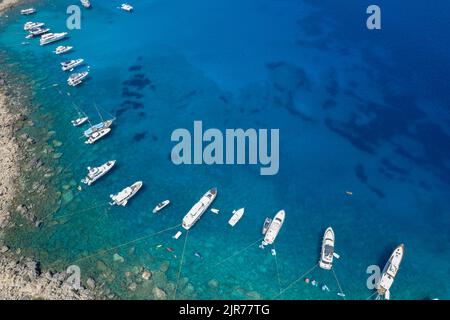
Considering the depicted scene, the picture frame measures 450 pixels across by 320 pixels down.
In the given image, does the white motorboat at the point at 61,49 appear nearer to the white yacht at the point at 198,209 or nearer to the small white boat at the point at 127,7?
the small white boat at the point at 127,7

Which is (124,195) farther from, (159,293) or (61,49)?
(61,49)

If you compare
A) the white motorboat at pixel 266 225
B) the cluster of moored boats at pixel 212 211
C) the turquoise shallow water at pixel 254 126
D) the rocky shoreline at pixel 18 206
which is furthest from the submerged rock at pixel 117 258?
the white motorboat at pixel 266 225

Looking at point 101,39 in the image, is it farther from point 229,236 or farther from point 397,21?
point 397,21

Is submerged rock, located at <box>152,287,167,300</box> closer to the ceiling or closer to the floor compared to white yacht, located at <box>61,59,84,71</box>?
closer to the floor

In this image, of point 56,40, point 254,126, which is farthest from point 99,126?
point 56,40

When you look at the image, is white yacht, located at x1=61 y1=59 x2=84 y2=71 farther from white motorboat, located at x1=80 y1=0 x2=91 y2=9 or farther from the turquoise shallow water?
white motorboat, located at x1=80 y1=0 x2=91 y2=9

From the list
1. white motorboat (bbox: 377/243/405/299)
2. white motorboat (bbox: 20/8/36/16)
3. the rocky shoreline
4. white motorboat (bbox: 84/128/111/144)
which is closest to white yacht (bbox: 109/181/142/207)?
the rocky shoreline
